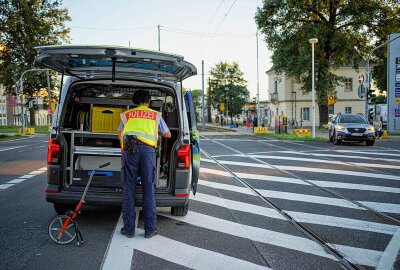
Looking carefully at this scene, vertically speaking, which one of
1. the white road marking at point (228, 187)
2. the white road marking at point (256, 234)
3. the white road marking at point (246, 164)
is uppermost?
the white road marking at point (246, 164)

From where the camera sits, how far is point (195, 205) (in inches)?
292

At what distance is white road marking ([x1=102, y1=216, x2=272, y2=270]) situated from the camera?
169 inches

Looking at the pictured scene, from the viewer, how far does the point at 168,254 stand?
4.68 metres

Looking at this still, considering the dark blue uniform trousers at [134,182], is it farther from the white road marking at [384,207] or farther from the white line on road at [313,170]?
the white line on road at [313,170]

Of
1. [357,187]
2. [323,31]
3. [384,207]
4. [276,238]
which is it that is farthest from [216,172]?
[323,31]

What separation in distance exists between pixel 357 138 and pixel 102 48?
19.2 metres

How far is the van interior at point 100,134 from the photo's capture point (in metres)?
6.01

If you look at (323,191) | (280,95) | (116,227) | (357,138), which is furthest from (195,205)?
(280,95)

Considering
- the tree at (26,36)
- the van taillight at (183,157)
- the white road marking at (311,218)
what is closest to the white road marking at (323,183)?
→ the white road marking at (311,218)

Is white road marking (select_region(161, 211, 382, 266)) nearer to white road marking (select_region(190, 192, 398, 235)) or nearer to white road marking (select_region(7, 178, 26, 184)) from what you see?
white road marking (select_region(190, 192, 398, 235))

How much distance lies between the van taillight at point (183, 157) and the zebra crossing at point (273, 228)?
31.3 inches

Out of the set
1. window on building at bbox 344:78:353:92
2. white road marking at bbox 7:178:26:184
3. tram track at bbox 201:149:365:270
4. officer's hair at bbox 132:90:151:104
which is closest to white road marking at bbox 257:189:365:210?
tram track at bbox 201:149:365:270

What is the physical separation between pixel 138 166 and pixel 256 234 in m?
1.67

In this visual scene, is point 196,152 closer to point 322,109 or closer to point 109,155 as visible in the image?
point 109,155
